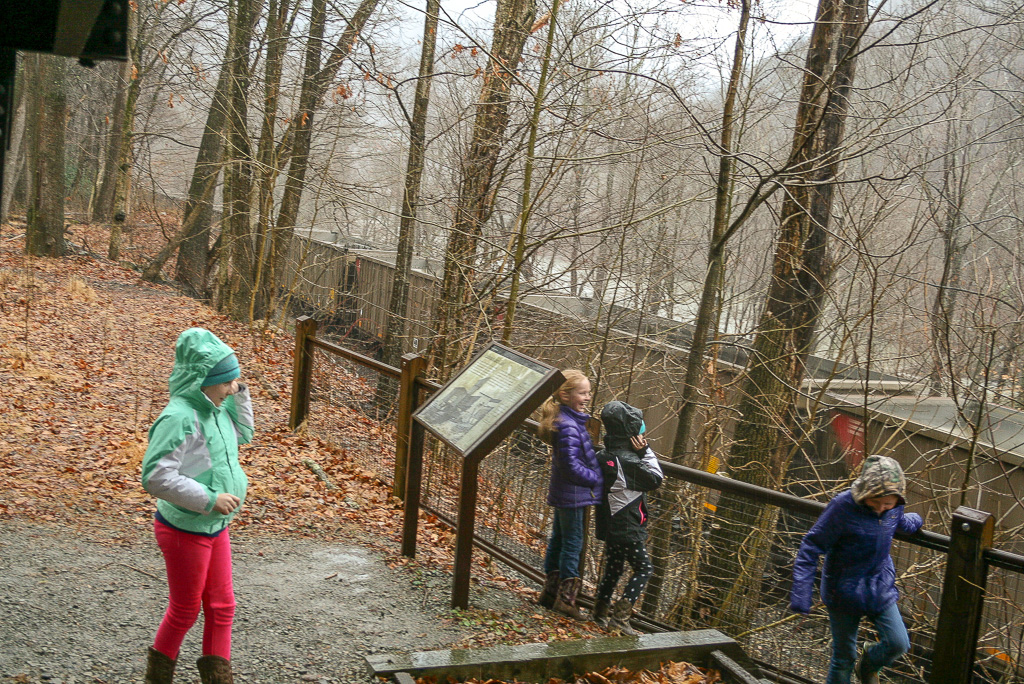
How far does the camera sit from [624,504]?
5.13 metres

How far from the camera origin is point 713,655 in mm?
4426

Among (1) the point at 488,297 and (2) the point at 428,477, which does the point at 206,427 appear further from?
(1) the point at 488,297

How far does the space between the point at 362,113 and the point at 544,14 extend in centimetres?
741

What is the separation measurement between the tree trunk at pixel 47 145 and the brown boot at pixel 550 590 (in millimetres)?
16525

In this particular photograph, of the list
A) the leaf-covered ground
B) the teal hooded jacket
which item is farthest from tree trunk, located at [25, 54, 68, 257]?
the teal hooded jacket

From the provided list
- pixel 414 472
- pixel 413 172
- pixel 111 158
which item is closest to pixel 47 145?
pixel 413 172

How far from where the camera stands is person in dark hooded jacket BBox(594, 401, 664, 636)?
16.5ft

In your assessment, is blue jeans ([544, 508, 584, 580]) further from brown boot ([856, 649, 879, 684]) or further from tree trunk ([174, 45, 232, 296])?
tree trunk ([174, 45, 232, 296])

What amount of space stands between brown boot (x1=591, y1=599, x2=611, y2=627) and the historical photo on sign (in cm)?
148

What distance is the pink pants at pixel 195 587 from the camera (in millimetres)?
3426

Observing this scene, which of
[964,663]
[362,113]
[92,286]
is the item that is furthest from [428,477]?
[92,286]

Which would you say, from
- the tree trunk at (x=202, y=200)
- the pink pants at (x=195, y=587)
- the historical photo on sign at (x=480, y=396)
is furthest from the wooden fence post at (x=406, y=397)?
the tree trunk at (x=202, y=200)

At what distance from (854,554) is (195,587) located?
327cm

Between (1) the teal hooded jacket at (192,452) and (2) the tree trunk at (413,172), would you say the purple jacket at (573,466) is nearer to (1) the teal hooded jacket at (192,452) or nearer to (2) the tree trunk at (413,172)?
(1) the teal hooded jacket at (192,452)
